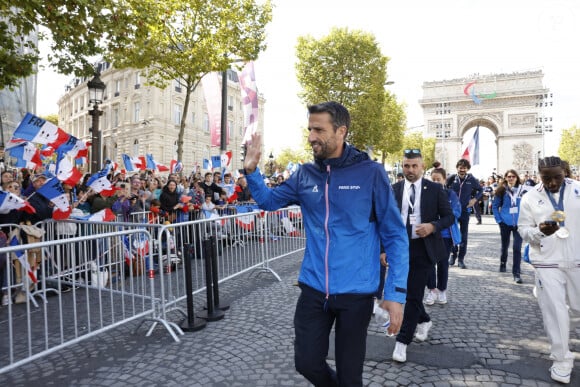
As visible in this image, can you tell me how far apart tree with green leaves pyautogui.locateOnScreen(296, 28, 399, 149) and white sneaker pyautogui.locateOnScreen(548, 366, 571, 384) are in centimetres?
2464

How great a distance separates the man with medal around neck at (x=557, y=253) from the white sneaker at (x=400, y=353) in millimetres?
1149

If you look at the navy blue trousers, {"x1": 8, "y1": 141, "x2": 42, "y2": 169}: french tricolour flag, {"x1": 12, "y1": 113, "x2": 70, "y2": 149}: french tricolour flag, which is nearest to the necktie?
the navy blue trousers

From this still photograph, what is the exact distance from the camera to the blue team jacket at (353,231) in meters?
2.16

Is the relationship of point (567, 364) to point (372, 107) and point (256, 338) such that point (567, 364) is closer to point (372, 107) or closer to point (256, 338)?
point (256, 338)

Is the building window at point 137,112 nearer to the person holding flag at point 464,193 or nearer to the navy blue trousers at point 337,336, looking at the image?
the person holding flag at point 464,193

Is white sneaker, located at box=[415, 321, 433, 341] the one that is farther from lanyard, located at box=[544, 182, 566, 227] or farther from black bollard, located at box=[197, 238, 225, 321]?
black bollard, located at box=[197, 238, 225, 321]

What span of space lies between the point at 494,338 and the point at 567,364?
941 millimetres

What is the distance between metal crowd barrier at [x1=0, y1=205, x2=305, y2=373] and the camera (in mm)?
4012

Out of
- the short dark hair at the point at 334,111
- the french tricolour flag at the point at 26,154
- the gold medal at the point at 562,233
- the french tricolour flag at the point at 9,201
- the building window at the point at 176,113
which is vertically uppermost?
the building window at the point at 176,113

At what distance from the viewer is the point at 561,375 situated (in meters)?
3.20

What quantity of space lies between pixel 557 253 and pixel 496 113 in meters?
79.2

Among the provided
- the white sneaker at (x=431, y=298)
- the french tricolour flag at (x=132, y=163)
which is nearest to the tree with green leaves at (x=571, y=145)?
the french tricolour flag at (x=132, y=163)

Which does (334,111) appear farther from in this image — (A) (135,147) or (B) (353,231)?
(A) (135,147)

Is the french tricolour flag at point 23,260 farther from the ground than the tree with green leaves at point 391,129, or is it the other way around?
the tree with green leaves at point 391,129
